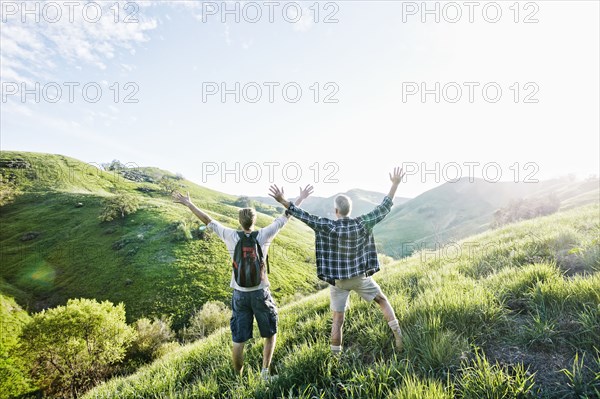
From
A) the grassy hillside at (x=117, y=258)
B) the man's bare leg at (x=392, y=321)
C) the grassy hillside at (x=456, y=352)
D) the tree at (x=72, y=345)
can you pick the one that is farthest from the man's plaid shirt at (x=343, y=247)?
the grassy hillside at (x=117, y=258)

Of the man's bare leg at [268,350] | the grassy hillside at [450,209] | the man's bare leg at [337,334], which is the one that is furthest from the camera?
the grassy hillside at [450,209]

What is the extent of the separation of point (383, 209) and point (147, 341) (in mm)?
46090

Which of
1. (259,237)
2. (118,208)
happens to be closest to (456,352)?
(259,237)

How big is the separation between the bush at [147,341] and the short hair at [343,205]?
43.8 metres

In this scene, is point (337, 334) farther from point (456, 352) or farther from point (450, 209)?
point (450, 209)

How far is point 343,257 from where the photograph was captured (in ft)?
16.0

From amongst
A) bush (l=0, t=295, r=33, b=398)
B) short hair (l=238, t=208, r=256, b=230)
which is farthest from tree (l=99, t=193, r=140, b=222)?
short hair (l=238, t=208, r=256, b=230)

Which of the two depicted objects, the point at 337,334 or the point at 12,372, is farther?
the point at 12,372

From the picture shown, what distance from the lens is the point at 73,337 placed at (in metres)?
32.0

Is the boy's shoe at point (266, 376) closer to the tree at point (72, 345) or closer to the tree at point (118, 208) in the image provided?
the tree at point (72, 345)

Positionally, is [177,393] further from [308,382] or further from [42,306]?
[42,306]

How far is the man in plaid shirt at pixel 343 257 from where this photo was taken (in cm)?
483

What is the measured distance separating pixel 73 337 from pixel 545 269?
1695 inches

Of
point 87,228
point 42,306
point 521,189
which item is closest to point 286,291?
point 42,306
